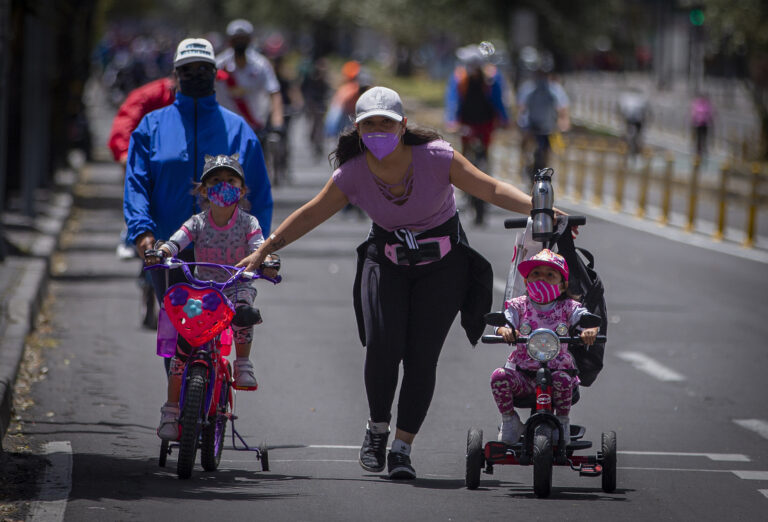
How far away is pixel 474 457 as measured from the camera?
7.00 meters

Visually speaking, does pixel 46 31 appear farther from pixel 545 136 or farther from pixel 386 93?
pixel 386 93

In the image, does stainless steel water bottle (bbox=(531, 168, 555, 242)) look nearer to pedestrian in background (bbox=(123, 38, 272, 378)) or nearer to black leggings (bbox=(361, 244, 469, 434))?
black leggings (bbox=(361, 244, 469, 434))

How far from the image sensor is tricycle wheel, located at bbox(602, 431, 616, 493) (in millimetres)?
6922

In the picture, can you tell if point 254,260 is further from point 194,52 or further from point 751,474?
point 751,474

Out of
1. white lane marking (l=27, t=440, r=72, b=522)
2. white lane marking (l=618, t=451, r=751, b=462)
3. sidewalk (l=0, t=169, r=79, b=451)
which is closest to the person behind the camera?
white lane marking (l=27, t=440, r=72, b=522)

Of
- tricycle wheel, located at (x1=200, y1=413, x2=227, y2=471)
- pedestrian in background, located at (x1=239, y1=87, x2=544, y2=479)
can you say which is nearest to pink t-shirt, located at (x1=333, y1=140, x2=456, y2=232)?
pedestrian in background, located at (x1=239, y1=87, x2=544, y2=479)

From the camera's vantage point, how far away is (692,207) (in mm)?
22047

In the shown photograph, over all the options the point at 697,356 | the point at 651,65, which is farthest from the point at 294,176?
the point at 651,65

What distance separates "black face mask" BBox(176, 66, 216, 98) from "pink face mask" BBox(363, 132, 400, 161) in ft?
3.90

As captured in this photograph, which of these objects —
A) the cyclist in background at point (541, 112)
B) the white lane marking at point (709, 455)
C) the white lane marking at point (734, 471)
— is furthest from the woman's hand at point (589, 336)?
the cyclist in background at point (541, 112)

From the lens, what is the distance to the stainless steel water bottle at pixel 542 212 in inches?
269

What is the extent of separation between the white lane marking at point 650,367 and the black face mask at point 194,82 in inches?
165

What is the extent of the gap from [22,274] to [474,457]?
26.4 ft

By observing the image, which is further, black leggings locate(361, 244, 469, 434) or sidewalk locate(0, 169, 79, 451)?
sidewalk locate(0, 169, 79, 451)
